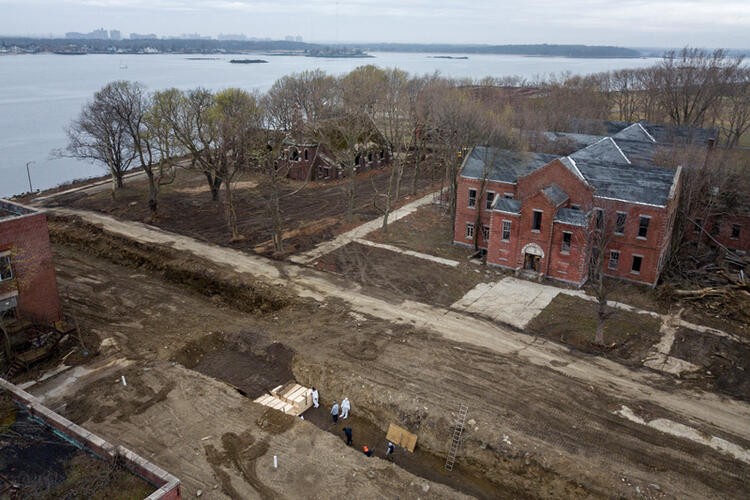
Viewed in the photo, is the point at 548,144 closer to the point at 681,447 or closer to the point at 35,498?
the point at 681,447

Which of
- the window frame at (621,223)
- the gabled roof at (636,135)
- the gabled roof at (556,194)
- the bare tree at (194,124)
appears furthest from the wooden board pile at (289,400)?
the gabled roof at (636,135)

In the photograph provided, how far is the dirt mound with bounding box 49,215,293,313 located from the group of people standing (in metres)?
10.4

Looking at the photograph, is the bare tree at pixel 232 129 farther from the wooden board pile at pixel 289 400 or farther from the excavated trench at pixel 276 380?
the wooden board pile at pixel 289 400

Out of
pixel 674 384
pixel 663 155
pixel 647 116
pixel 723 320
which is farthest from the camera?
pixel 647 116

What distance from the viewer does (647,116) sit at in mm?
86812

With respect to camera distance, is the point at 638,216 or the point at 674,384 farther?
the point at 638,216

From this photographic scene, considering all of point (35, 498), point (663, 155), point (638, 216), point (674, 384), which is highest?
point (663, 155)

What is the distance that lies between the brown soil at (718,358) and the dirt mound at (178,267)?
23794mm

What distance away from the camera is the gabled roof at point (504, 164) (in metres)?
42.3

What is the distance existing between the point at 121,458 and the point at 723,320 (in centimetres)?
3347

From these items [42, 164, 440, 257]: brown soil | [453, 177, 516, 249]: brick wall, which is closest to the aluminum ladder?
[453, 177, 516, 249]: brick wall

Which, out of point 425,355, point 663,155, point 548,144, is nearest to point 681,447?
point 425,355

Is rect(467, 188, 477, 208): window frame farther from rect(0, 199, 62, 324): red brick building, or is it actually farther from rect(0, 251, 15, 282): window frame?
rect(0, 251, 15, 282): window frame

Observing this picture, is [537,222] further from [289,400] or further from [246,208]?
[246,208]
